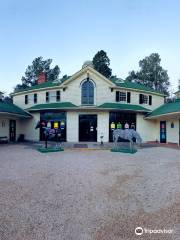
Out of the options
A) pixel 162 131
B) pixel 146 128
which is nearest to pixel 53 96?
pixel 146 128

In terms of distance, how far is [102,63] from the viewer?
48.6m

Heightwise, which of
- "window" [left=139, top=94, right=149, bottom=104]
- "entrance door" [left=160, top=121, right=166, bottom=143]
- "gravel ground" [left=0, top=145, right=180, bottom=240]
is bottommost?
"gravel ground" [left=0, top=145, right=180, bottom=240]

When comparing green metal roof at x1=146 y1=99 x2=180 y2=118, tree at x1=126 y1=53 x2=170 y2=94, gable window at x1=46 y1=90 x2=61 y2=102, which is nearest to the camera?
green metal roof at x1=146 y1=99 x2=180 y2=118

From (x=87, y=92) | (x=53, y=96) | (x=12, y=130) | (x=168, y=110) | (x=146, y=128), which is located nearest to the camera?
(x=168, y=110)

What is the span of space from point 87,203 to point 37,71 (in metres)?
61.1

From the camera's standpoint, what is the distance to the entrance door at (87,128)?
21.2m

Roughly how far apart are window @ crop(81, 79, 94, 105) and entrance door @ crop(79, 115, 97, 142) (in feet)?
7.55

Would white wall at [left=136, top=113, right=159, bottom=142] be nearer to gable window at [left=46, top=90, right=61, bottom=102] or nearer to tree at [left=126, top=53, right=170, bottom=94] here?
gable window at [left=46, top=90, right=61, bottom=102]

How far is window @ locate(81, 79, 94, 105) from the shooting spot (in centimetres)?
2244

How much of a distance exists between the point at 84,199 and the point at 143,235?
2.11m

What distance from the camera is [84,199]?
5273 mm

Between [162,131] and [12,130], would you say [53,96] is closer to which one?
[12,130]

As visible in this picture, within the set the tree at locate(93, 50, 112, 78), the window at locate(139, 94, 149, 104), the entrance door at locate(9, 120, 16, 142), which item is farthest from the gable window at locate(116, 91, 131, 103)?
the tree at locate(93, 50, 112, 78)

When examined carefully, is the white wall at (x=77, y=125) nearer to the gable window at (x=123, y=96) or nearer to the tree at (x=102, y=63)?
the gable window at (x=123, y=96)
